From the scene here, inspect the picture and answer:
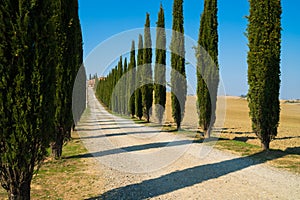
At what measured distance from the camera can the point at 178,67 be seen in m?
19.6

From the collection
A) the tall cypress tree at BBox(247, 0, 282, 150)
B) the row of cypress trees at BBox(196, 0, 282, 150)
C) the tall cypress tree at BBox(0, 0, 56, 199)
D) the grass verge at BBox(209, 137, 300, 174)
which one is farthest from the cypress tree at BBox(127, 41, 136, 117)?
the tall cypress tree at BBox(0, 0, 56, 199)

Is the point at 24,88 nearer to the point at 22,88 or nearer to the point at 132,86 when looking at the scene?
the point at 22,88

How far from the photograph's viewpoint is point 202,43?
1571 centimetres

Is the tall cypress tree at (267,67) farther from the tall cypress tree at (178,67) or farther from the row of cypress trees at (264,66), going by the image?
the tall cypress tree at (178,67)

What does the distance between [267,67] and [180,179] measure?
6.24 m

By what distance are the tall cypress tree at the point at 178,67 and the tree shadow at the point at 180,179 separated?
9.46 meters

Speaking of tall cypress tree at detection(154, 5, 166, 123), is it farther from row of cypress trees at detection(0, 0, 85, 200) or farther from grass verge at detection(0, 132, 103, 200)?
row of cypress trees at detection(0, 0, 85, 200)

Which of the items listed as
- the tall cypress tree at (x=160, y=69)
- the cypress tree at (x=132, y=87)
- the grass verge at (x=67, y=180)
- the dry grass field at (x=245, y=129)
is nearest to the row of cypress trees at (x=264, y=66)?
the dry grass field at (x=245, y=129)

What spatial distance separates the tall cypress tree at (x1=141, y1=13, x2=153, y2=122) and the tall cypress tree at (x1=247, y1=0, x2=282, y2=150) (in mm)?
15196

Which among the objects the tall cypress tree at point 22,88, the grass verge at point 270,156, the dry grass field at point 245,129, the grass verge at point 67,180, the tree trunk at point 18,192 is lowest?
the grass verge at point 67,180

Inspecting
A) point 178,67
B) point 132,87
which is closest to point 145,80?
point 132,87

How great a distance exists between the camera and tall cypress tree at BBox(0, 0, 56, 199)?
195 inches

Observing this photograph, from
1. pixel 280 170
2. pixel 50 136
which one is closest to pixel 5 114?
pixel 50 136

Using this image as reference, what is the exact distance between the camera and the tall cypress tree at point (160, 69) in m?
22.9
